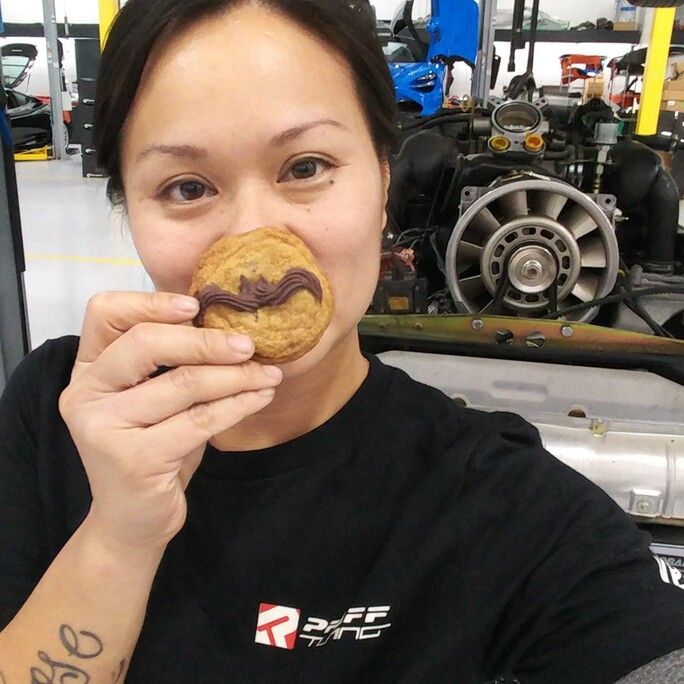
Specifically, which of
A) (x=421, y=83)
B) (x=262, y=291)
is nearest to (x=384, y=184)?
(x=262, y=291)

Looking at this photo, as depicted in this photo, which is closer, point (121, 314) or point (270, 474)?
point (121, 314)

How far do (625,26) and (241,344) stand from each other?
10.2 m

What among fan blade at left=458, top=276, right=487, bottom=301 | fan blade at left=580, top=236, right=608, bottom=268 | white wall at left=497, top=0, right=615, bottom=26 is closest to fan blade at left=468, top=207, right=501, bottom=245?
fan blade at left=458, top=276, right=487, bottom=301

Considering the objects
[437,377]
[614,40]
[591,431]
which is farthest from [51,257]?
[614,40]

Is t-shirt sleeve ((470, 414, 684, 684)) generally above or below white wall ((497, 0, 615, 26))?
below

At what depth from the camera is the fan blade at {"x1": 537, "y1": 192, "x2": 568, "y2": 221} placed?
202cm

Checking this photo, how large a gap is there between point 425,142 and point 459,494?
5.72 feet

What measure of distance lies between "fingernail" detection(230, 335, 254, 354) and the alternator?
1472 mm

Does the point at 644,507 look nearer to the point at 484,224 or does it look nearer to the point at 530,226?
the point at 530,226

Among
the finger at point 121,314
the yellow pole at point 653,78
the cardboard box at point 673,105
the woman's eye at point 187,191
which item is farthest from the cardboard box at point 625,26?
the finger at point 121,314

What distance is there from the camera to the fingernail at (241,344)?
1.93 ft

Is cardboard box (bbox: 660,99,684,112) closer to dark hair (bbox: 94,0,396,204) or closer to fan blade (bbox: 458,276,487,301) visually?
fan blade (bbox: 458,276,487,301)

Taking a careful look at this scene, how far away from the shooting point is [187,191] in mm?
697

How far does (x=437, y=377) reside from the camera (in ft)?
5.84
